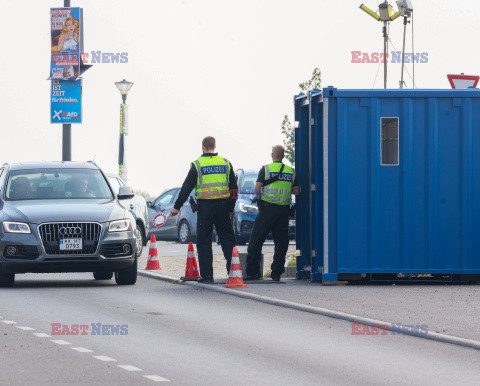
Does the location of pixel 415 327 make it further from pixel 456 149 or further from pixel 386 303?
pixel 456 149

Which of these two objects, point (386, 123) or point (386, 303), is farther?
point (386, 123)

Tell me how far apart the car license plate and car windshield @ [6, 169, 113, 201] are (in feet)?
4.54

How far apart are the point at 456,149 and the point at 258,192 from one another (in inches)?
111

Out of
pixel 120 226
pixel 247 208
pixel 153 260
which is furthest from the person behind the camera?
pixel 247 208

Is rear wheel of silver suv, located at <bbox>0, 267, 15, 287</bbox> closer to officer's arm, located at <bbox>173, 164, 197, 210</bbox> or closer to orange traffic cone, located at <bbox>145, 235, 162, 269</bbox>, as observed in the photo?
officer's arm, located at <bbox>173, 164, 197, 210</bbox>

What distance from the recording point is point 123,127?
34344 millimetres

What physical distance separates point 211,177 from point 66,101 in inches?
565

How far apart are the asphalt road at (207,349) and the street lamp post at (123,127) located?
1823 cm

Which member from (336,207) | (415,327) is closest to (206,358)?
(415,327)

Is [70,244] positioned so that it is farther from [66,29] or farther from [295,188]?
[66,29]

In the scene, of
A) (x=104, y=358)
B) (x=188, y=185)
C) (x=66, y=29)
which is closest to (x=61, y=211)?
(x=188, y=185)

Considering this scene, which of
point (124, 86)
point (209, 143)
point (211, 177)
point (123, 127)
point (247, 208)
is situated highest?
point (124, 86)

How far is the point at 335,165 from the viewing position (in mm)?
18219

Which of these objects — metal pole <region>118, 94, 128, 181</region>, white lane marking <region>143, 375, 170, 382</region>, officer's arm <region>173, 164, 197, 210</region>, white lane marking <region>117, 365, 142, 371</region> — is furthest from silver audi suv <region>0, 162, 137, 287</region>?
metal pole <region>118, 94, 128, 181</region>
